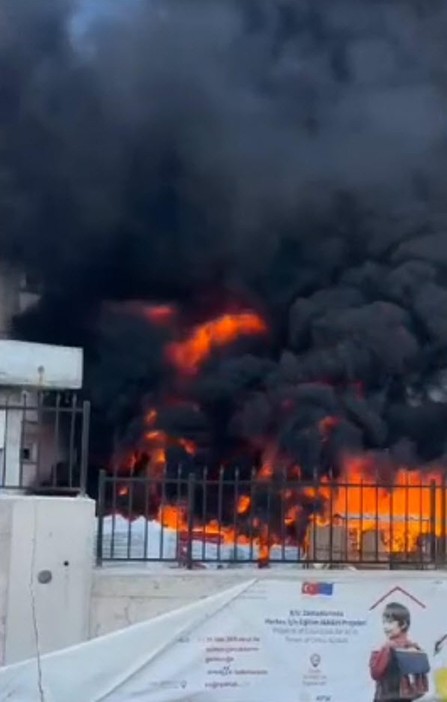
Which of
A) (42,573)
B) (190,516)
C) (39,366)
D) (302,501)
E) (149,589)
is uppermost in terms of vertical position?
(39,366)

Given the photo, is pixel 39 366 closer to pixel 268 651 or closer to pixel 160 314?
pixel 160 314

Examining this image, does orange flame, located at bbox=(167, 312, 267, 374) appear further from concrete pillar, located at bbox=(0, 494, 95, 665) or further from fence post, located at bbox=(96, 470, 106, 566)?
concrete pillar, located at bbox=(0, 494, 95, 665)

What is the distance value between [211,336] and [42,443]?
10164mm

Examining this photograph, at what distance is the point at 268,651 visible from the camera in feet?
21.6

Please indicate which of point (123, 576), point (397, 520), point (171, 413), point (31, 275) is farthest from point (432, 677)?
point (31, 275)

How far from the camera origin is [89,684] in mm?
6227

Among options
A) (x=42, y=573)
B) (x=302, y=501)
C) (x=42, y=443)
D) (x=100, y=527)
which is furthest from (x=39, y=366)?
(x=42, y=573)

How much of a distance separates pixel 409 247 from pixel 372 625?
15.2 metres

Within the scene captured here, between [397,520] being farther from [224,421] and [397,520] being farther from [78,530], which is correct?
[224,421]

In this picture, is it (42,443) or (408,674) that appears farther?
(42,443)

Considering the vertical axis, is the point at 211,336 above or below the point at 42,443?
above

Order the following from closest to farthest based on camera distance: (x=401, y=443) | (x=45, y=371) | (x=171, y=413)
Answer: (x=45, y=371), (x=401, y=443), (x=171, y=413)

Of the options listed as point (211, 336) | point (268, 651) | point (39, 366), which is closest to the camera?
point (268, 651)

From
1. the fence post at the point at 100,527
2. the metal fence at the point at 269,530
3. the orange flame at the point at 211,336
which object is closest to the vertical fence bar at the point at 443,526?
the metal fence at the point at 269,530
